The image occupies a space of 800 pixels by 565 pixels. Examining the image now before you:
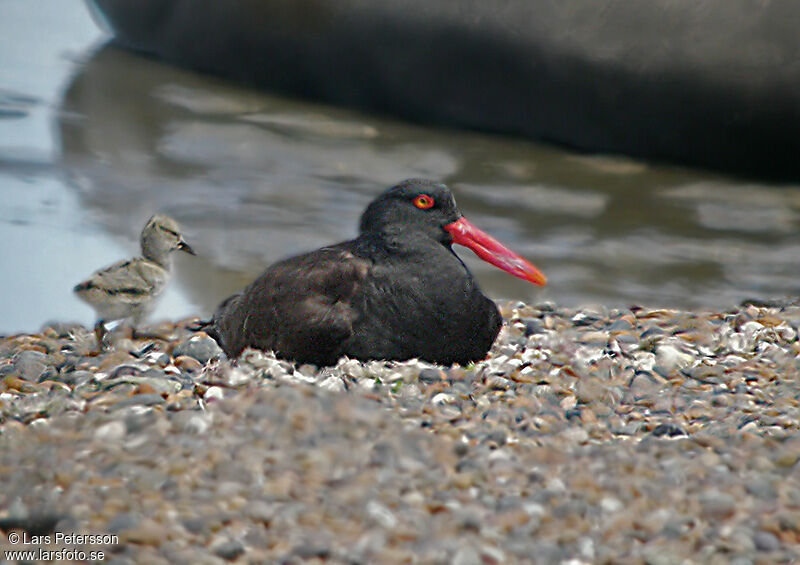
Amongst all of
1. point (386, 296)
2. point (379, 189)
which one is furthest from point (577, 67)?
point (386, 296)

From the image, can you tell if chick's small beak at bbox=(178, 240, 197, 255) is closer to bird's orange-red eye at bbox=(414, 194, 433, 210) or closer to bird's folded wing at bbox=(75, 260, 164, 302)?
bird's folded wing at bbox=(75, 260, 164, 302)

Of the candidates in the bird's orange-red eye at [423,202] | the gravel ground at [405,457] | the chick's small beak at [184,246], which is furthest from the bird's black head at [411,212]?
the chick's small beak at [184,246]

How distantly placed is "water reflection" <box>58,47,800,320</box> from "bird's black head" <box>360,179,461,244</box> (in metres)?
1.13

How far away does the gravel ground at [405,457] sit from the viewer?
2250 millimetres

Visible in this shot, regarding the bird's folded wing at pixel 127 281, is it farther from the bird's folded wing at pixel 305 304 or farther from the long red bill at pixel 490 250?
the long red bill at pixel 490 250

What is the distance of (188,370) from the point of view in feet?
11.5

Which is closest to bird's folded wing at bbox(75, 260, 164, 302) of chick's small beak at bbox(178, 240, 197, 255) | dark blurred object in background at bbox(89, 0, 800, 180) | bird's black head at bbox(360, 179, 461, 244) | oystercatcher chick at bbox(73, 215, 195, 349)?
oystercatcher chick at bbox(73, 215, 195, 349)

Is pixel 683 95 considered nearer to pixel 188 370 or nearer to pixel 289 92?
pixel 289 92

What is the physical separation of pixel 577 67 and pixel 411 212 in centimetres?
331

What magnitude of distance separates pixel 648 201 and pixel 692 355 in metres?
2.58

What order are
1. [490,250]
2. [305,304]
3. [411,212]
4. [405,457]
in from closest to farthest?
[405,457] < [305,304] < [411,212] < [490,250]

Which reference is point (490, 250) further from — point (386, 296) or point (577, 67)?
point (577, 67)

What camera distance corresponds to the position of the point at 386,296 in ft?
10.9

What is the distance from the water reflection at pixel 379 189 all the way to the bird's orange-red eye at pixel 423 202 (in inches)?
47.8
